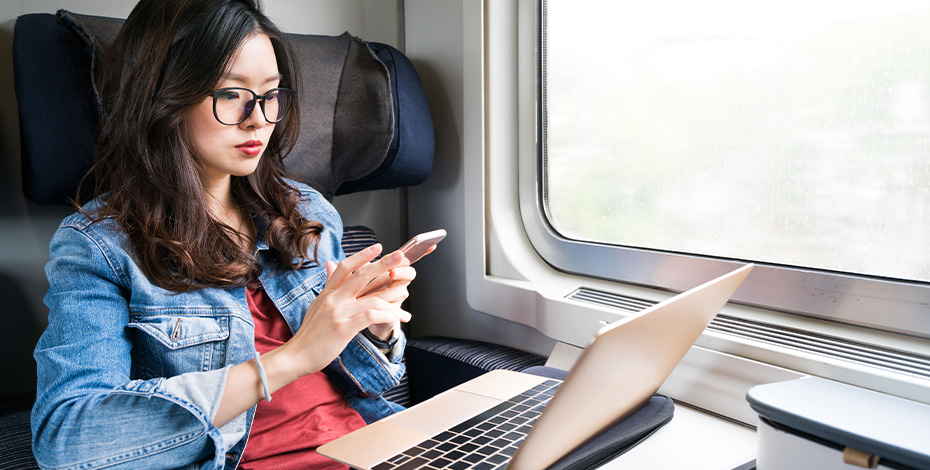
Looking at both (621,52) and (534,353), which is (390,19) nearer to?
(621,52)

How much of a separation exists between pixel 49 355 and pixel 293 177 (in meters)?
0.72

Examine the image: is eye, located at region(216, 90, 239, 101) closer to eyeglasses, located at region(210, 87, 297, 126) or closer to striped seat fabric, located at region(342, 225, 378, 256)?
eyeglasses, located at region(210, 87, 297, 126)

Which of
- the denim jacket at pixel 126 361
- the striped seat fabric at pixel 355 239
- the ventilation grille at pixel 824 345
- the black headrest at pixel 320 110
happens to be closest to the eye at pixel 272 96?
the black headrest at pixel 320 110

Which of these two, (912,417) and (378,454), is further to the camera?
(378,454)

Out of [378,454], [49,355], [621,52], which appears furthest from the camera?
[621,52]

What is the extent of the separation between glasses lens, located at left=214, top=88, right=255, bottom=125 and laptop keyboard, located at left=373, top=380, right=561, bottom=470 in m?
0.66

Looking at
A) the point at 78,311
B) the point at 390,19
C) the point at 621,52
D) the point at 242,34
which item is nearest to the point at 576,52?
the point at 621,52

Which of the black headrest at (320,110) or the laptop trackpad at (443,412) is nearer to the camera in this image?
the laptop trackpad at (443,412)

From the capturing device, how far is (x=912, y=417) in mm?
746

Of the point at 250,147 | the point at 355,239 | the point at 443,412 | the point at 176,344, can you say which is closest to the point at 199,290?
the point at 176,344

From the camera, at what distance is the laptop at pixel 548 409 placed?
71cm

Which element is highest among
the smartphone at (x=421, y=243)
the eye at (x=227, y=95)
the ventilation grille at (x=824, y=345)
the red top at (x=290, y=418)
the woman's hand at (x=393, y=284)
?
the eye at (x=227, y=95)

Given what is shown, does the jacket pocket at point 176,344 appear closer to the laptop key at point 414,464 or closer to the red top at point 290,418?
the red top at point 290,418

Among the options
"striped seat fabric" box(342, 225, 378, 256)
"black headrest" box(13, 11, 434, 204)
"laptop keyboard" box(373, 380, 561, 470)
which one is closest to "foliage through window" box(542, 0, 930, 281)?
"black headrest" box(13, 11, 434, 204)
